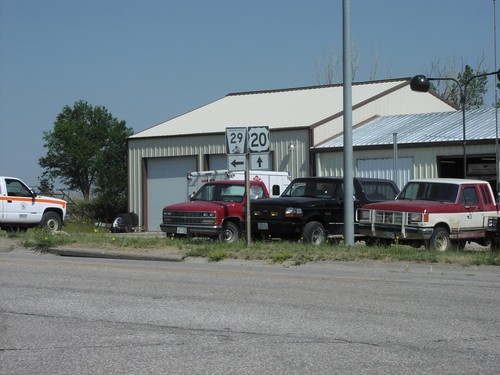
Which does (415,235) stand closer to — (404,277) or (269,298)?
(404,277)

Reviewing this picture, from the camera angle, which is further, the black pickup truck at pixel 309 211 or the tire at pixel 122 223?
the tire at pixel 122 223

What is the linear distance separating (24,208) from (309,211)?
10.4 metres

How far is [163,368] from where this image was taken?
7.57m

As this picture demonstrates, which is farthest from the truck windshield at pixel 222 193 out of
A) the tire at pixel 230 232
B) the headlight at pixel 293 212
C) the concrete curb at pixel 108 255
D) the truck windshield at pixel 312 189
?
the concrete curb at pixel 108 255

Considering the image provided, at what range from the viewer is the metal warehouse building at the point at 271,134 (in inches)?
1619

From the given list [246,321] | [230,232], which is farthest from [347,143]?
[246,321]

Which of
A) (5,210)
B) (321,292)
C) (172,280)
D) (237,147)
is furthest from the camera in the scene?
(5,210)

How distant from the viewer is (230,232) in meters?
23.8

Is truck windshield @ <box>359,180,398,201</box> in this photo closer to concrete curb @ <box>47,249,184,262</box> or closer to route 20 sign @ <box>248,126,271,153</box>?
route 20 sign @ <box>248,126,271,153</box>

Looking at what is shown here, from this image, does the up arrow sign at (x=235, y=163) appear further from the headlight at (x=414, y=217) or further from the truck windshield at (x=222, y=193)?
the truck windshield at (x=222, y=193)

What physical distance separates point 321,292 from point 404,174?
991 inches

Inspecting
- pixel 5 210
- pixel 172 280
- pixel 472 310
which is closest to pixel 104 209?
pixel 5 210

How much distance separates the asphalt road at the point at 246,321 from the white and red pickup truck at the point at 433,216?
439 cm

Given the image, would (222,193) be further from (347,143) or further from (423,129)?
(423,129)
